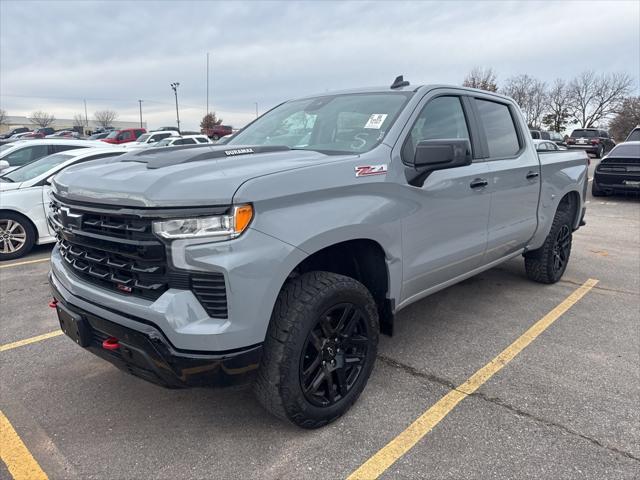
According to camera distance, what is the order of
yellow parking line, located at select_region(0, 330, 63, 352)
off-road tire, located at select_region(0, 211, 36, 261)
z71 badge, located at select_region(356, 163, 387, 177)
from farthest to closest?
off-road tire, located at select_region(0, 211, 36, 261), yellow parking line, located at select_region(0, 330, 63, 352), z71 badge, located at select_region(356, 163, 387, 177)

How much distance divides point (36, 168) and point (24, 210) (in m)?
0.88

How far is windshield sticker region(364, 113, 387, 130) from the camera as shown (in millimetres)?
3134

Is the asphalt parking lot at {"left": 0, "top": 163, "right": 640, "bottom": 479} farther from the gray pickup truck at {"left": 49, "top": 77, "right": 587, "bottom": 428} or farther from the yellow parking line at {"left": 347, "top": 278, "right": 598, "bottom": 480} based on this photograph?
the gray pickup truck at {"left": 49, "top": 77, "right": 587, "bottom": 428}

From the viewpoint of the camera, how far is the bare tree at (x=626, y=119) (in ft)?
184

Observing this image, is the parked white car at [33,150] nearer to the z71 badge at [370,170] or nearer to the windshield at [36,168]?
the windshield at [36,168]

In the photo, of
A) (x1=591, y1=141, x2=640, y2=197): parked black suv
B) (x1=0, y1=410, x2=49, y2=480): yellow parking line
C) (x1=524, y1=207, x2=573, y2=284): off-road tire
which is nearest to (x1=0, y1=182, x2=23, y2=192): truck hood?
(x1=0, y1=410, x2=49, y2=480): yellow parking line

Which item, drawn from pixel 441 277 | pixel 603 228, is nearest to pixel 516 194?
pixel 441 277

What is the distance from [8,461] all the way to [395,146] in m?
2.69

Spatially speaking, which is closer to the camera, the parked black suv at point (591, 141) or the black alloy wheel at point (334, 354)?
the black alloy wheel at point (334, 354)

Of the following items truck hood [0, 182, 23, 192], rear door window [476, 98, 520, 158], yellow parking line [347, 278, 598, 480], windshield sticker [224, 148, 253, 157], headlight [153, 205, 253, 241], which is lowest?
yellow parking line [347, 278, 598, 480]

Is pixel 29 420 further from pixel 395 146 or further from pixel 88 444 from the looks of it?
pixel 395 146

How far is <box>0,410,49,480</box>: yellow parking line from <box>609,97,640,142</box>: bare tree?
214 ft

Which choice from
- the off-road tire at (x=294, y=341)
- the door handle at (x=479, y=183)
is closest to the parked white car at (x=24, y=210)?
the door handle at (x=479, y=183)

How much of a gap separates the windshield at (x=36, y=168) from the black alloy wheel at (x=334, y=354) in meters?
6.18
